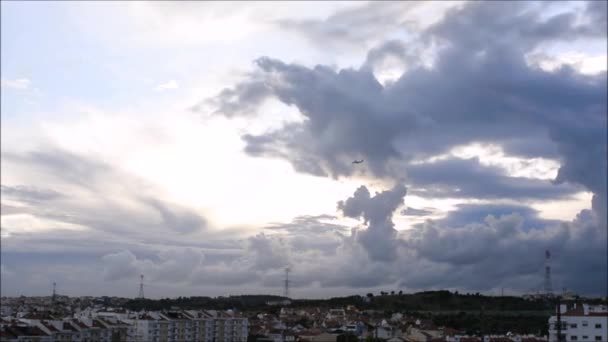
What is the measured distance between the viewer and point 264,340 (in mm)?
148250

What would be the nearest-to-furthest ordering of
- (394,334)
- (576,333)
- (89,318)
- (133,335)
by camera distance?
(576,333) < (89,318) < (133,335) < (394,334)

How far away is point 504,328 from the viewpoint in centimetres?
15875

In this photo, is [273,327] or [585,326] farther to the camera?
[273,327]

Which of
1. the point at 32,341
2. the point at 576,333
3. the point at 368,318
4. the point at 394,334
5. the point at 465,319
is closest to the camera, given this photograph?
the point at 576,333

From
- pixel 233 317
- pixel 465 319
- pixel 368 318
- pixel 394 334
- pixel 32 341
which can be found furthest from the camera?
pixel 368 318

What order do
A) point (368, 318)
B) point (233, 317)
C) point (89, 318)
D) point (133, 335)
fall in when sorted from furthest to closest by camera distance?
point (368, 318) → point (233, 317) → point (133, 335) → point (89, 318)

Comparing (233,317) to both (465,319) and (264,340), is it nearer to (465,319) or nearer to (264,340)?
(264,340)

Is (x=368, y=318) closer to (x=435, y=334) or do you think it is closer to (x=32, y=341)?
(x=435, y=334)

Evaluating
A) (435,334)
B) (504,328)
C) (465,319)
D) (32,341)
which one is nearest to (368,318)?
(465,319)

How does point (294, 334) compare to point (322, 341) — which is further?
point (294, 334)

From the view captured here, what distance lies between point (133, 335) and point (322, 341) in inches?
1197

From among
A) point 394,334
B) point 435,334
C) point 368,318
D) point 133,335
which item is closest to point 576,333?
point 435,334

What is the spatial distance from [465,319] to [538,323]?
17232mm

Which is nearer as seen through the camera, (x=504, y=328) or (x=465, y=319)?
(x=504, y=328)
